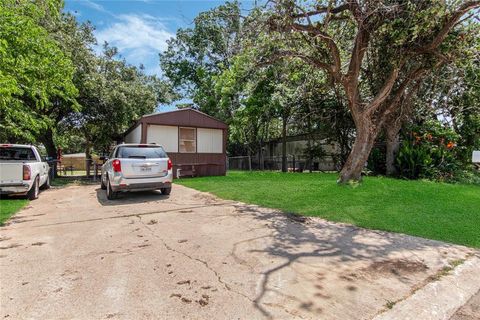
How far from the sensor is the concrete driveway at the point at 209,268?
98.3 inches

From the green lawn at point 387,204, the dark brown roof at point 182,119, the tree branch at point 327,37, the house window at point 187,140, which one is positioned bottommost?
the green lawn at point 387,204

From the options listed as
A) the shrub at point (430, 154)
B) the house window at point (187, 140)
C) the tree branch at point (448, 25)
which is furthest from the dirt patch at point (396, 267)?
the house window at point (187, 140)

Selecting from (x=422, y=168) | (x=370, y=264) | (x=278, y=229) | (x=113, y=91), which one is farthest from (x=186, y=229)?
(x=113, y=91)

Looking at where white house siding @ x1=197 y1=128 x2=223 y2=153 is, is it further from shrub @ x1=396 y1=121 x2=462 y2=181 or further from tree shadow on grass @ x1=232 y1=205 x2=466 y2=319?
tree shadow on grass @ x1=232 y1=205 x2=466 y2=319

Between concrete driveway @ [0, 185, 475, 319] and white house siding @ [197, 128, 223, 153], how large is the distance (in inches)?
375

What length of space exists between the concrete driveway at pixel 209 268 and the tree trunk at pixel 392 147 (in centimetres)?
751

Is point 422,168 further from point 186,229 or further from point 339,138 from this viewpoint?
point 186,229

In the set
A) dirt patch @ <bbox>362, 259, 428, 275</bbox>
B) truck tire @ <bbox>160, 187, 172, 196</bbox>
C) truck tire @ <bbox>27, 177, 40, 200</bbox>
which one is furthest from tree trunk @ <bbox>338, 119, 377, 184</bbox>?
truck tire @ <bbox>27, 177, 40, 200</bbox>

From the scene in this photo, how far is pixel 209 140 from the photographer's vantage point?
15.4m

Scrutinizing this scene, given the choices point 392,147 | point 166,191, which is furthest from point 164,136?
point 392,147

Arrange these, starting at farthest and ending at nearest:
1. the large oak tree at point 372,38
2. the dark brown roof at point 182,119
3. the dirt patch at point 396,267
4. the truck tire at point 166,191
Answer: the dark brown roof at point 182,119 < the truck tire at point 166,191 < the large oak tree at point 372,38 < the dirt patch at point 396,267

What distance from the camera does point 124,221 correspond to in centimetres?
564

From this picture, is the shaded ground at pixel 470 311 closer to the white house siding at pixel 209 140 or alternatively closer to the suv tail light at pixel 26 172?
the suv tail light at pixel 26 172

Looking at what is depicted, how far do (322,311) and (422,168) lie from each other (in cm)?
1002
